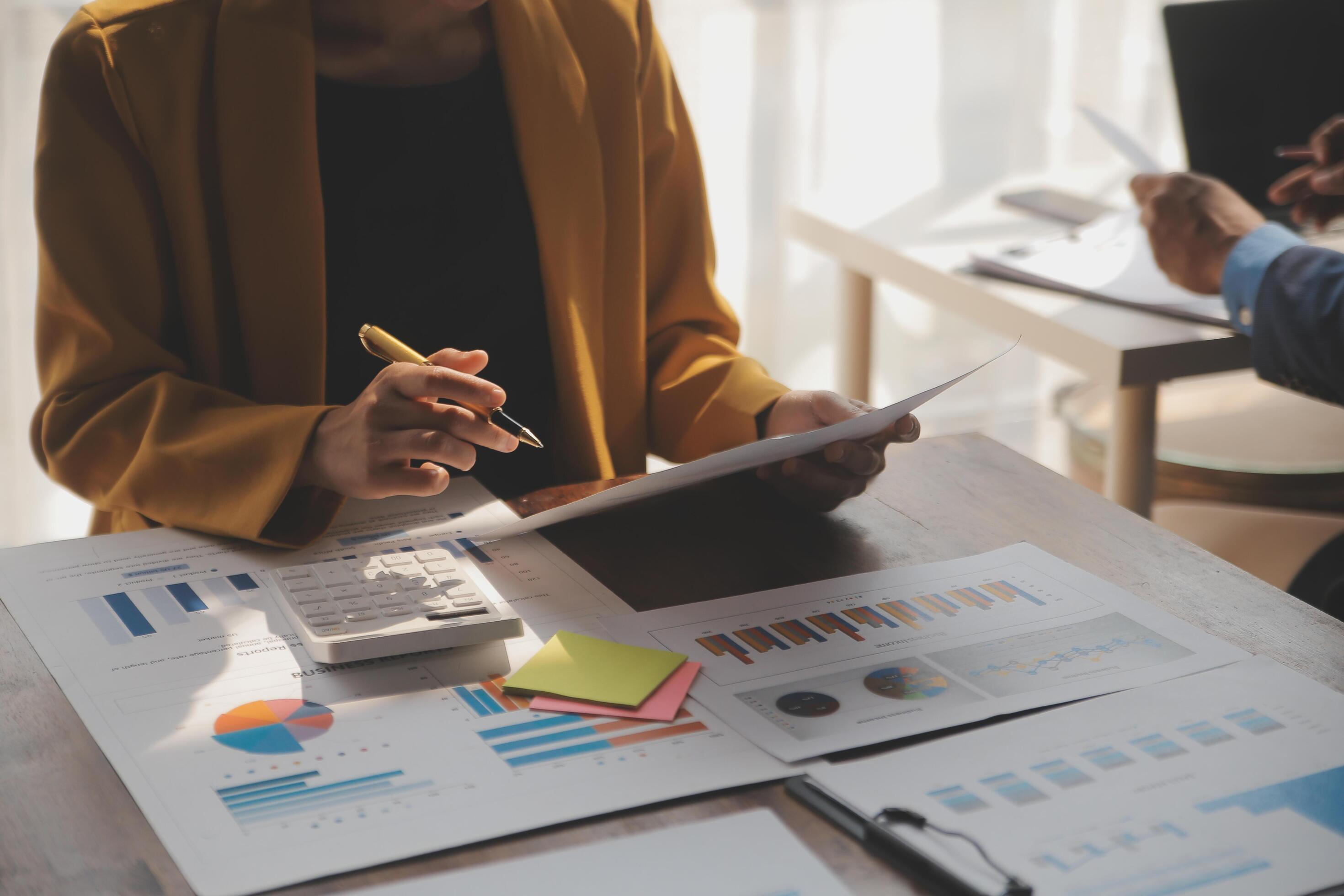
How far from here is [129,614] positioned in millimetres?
780

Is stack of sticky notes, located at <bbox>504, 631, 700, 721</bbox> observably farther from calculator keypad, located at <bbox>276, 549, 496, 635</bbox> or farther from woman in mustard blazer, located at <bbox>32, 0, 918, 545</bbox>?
woman in mustard blazer, located at <bbox>32, 0, 918, 545</bbox>

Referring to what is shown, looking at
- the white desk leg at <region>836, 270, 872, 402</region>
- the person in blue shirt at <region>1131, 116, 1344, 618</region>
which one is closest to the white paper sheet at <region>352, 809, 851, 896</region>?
the person in blue shirt at <region>1131, 116, 1344, 618</region>

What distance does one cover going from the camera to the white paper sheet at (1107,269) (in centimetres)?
154

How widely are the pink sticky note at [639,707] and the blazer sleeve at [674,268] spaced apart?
548 mm

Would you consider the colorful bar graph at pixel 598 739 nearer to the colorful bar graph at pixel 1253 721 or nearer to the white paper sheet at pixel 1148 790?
the white paper sheet at pixel 1148 790

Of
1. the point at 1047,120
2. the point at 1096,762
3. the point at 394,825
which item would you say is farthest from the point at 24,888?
the point at 1047,120

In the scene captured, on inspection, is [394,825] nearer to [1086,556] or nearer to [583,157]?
[1086,556]

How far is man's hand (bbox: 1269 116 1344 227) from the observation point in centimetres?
156

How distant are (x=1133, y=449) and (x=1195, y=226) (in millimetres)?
271

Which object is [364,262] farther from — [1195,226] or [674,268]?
[1195,226]

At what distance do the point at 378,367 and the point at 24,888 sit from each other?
2.37 feet

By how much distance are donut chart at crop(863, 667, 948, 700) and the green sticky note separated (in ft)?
0.35

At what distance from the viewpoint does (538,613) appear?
2.60 feet

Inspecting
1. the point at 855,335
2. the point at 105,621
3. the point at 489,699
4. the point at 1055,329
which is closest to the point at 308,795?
the point at 489,699
